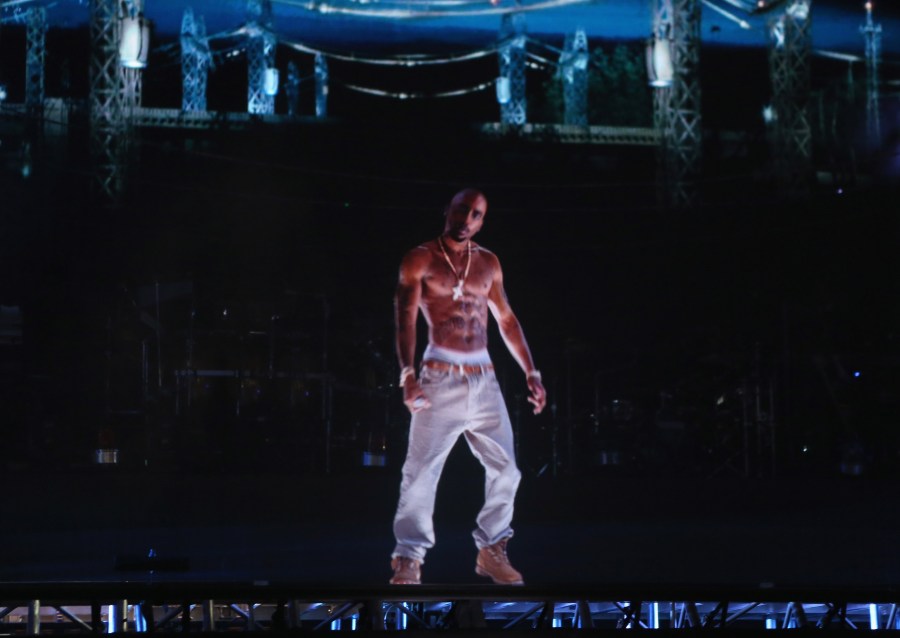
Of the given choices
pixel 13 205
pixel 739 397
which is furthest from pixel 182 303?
pixel 739 397

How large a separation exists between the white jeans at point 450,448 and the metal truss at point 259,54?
2.44 metres

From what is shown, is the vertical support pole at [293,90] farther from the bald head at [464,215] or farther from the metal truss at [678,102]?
the metal truss at [678,102]

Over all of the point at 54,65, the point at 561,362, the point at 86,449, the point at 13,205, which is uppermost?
the point at 54,65

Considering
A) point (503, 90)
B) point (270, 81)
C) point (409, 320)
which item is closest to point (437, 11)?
point (503, 90)

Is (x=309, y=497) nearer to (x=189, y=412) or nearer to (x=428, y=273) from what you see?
(x=189, y=412)

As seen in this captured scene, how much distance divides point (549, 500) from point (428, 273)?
5.39 feet

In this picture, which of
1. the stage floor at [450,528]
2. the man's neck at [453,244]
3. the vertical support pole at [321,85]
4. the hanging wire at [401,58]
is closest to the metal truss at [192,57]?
the hanging wire at [401,58]

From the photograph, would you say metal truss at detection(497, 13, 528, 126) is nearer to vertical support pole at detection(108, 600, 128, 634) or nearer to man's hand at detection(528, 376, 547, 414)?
man's hand at detection(528, 376, 547, 414)

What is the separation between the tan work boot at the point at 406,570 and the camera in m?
6.05

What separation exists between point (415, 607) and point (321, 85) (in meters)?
3.52

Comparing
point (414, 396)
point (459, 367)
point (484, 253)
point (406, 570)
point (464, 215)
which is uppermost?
point (464, 215)

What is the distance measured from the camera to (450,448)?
6180 mm

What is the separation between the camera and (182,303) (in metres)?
7.29

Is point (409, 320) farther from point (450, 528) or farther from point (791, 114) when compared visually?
point (791, 114)
